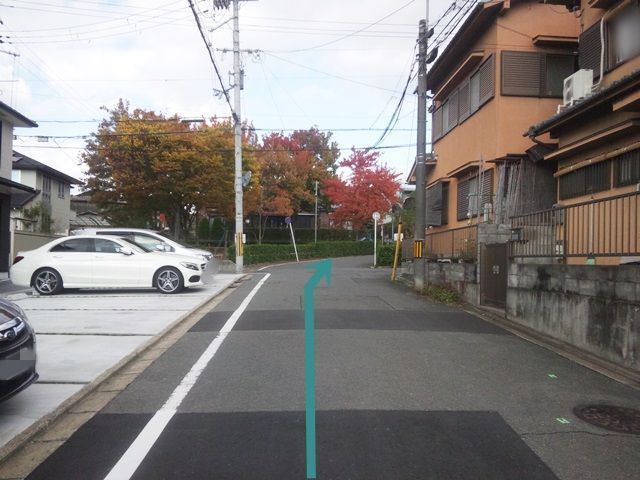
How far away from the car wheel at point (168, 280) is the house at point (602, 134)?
938 centimetres

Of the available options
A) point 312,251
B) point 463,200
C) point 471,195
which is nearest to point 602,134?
point 471,195

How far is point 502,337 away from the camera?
9.22 metres

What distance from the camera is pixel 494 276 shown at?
12273mm

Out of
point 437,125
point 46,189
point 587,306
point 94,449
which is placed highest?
point 437,125

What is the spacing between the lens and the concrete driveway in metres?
5.32

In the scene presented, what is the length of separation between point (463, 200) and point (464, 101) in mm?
3098

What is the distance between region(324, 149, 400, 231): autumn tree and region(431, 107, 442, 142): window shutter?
68.4 ft

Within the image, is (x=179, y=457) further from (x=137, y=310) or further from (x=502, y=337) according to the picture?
(x=137, y=310)

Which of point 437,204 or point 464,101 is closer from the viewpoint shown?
point 464,101

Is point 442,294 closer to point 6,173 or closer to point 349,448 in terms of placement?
point 349,448

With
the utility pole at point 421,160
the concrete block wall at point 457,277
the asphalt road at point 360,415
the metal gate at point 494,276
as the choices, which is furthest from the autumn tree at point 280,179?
the asphalt road at point 360,415

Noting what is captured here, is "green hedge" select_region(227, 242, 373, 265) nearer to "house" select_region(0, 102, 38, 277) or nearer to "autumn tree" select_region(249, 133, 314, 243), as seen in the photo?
"autumn tree" select_region(249, 133, 314, 243)

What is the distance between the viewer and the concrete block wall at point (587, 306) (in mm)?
6961

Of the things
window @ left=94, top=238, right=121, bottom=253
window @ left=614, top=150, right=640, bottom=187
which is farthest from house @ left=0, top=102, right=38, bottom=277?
window @ left=614, top=150, right=640, bottom=187
